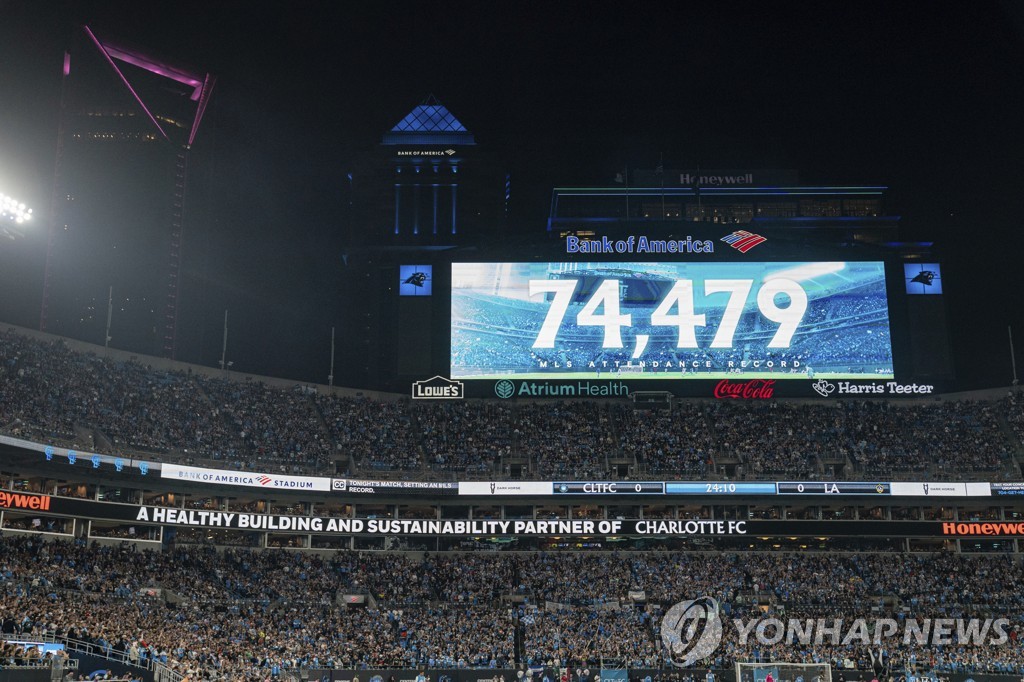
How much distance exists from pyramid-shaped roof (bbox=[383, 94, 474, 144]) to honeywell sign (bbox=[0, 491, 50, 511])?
46.1m

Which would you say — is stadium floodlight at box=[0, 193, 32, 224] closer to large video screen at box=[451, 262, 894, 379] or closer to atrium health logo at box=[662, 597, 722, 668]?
large video screen at box=[451, 262, 894, 379]

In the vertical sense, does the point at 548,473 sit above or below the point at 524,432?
below

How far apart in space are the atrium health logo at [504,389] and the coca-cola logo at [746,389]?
14.6 meters

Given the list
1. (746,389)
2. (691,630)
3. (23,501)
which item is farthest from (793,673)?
(23,501)

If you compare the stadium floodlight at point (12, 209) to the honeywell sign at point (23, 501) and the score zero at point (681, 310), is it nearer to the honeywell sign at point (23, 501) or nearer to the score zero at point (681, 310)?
the honeywell sign at point (23, 501)

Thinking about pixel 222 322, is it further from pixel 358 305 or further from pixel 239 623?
pixel 239 623

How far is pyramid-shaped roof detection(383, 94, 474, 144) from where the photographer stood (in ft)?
278

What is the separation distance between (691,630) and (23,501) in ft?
116

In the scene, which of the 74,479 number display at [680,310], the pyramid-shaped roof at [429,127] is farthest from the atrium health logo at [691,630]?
the pyramid-shaped roof at [429,127]

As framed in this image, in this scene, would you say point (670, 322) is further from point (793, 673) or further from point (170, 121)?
point (170, 121)

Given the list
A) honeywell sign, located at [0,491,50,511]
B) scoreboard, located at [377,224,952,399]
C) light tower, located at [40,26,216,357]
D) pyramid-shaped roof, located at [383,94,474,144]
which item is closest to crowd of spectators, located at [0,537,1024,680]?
honeywell sign, located at [0,491,50,511]

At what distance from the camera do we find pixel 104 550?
5128 cm

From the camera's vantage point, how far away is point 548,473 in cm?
6322

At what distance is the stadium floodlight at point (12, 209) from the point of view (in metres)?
42.4
